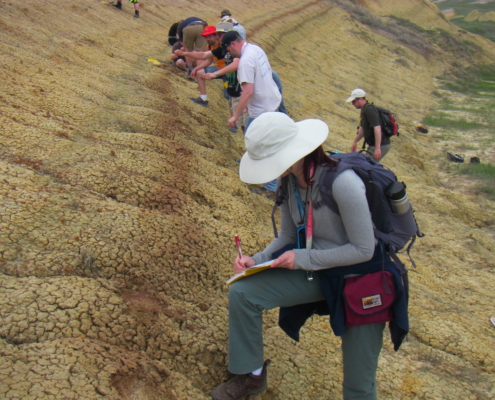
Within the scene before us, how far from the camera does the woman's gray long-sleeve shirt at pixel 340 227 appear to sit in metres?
1.97

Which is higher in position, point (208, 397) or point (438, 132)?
point (208, 397)

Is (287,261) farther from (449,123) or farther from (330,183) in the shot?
(449,123)

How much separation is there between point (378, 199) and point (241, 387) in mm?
1203

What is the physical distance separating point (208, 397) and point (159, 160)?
8.52 feet

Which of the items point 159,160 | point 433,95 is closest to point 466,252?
point 159,160

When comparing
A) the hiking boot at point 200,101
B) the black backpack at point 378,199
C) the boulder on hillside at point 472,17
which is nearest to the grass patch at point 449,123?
the hiking boot at point 200,101

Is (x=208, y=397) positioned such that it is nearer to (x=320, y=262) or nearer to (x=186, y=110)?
(x=320, y=262)

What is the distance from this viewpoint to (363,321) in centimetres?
208

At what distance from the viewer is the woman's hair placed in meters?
2.07

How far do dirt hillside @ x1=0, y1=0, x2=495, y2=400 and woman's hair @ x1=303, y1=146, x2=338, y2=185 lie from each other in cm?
129

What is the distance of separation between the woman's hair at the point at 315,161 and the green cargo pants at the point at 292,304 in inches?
18.4

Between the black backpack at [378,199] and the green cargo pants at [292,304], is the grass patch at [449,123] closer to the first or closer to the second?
the black backpack at [378,199]

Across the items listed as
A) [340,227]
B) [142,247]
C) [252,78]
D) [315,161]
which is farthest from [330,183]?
[252,78]

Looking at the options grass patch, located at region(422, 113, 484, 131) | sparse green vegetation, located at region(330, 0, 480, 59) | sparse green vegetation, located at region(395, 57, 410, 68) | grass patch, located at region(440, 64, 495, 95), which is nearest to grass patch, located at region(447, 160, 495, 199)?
grass patch, located at region(422, 113, 484, 131)
